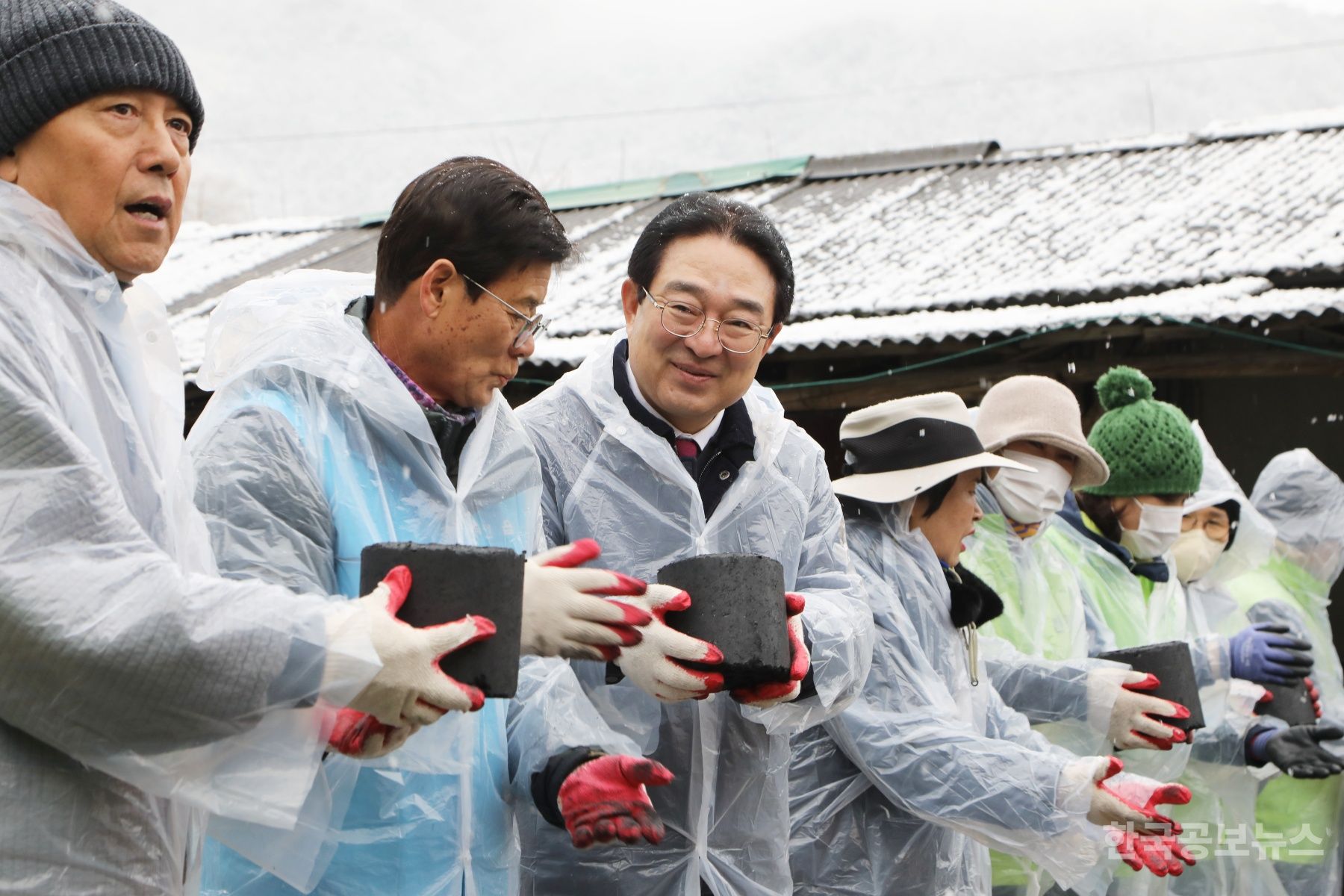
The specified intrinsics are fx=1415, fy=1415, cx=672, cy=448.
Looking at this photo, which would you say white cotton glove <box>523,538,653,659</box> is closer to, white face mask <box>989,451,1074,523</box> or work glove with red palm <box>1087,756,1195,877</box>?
work glove with red palm <box>1087,756,1195,877</box>

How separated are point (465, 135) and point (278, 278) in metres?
51.9

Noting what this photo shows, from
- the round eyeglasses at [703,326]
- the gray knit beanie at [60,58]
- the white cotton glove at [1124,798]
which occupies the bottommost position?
the white cotton glove at [1124,798]

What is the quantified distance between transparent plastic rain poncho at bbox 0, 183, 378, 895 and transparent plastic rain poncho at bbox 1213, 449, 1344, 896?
154 inches

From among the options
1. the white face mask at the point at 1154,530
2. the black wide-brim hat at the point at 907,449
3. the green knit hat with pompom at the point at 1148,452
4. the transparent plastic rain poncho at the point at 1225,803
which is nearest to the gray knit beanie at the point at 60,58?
the black wide-brim hat at the point at 907,449

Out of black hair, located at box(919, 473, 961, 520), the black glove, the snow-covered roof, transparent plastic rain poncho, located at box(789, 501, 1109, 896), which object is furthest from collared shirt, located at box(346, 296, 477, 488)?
the snow-covered roof

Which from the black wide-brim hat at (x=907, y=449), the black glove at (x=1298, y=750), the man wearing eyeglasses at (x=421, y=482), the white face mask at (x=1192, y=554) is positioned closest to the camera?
the man wearing eyeglasses at (x=421, y=482)

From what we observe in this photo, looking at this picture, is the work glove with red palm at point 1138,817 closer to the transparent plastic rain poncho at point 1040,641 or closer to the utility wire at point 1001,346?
the transparent plastic rain poncho at point 1040,641

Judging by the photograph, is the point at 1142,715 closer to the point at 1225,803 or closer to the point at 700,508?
the point at 1225,803

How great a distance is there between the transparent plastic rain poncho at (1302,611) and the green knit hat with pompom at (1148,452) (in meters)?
Result: 0.81

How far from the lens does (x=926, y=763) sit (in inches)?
112

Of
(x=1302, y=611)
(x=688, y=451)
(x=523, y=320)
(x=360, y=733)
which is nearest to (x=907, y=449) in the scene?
(x=688, y=451)

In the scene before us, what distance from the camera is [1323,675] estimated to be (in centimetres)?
556

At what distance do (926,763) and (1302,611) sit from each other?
3.47 m

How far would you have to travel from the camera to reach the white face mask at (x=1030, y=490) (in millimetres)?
3883
